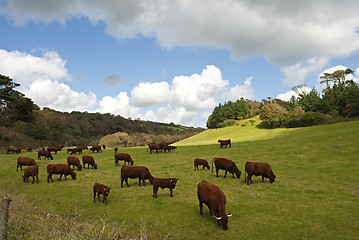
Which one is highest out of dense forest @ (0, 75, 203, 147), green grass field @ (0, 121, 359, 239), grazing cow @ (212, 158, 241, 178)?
dense forest @ (0, 75, 203, 147)

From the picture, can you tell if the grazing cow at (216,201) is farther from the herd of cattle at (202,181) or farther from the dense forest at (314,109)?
the dense forest at (314,109)

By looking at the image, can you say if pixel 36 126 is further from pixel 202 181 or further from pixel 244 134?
pixel 202 181

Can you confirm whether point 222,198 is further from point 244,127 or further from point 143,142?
point 244,127

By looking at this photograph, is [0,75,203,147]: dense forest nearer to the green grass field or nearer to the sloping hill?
the sloping hill

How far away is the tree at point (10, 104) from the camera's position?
42312 mm

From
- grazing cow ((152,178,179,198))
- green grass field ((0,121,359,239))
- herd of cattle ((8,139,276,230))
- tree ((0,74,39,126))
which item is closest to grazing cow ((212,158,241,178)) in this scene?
herd of cattle ((8,139,276,230))

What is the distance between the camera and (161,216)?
973 centimetres

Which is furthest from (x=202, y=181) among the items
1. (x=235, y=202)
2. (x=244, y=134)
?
(x=244, y=134)

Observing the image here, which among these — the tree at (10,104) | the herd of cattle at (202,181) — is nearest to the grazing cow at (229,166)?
the herd of cattle at (202,181)

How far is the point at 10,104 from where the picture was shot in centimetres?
4278

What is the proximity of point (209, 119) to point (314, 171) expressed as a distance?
330 ft

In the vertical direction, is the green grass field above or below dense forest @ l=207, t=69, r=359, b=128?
below

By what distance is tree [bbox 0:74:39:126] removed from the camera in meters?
42.3

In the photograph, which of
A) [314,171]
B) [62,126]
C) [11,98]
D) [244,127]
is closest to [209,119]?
[244,127]
